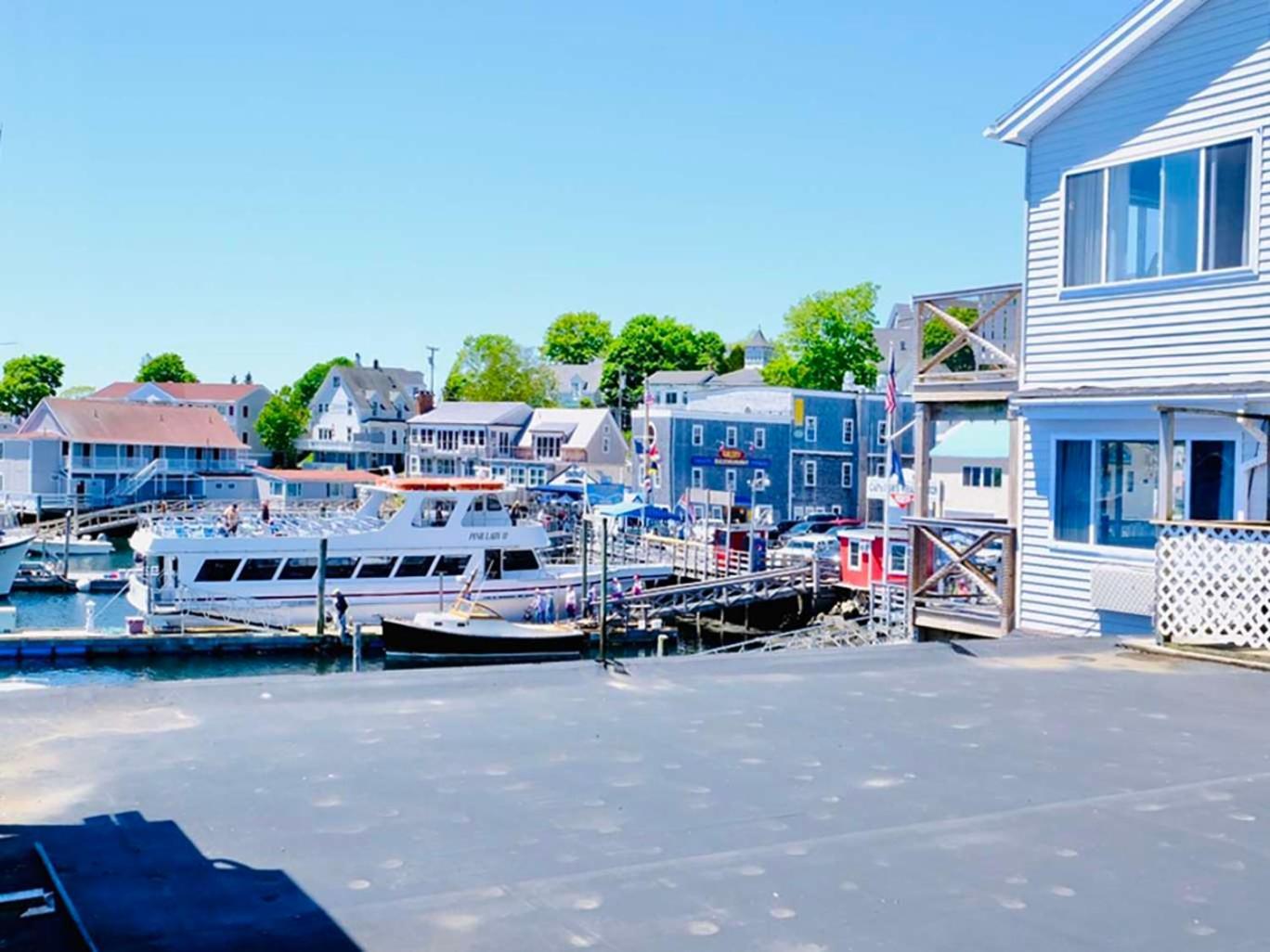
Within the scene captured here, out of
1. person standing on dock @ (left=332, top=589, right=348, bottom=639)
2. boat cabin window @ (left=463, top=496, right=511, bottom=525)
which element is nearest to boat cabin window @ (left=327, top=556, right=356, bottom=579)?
person standing on dock @ (left=332, top=589, right=348, bottom=639)

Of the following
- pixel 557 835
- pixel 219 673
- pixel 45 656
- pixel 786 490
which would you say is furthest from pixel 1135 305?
pixel 786 490

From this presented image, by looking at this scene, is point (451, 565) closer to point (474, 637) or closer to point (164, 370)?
point (474, 637)

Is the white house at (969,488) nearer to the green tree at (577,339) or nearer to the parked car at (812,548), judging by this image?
the parked car at (812,548)

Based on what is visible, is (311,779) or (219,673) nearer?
(311,779)

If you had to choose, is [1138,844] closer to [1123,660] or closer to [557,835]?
[557,835]

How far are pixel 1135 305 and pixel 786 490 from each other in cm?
5139

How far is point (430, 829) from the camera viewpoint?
502 centimetres

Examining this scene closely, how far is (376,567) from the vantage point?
117ft

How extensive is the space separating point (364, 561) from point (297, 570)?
187cm

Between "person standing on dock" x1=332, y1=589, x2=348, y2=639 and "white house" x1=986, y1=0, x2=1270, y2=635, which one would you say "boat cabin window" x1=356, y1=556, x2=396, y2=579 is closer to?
"person standing on dock" x1=332, y1=589, x2=348, y2=639

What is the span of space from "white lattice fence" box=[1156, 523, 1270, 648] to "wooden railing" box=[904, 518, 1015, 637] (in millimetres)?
3632

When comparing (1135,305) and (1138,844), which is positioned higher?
(1135,305)

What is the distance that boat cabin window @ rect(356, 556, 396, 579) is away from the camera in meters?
35.6

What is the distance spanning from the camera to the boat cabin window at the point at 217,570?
111 ft
